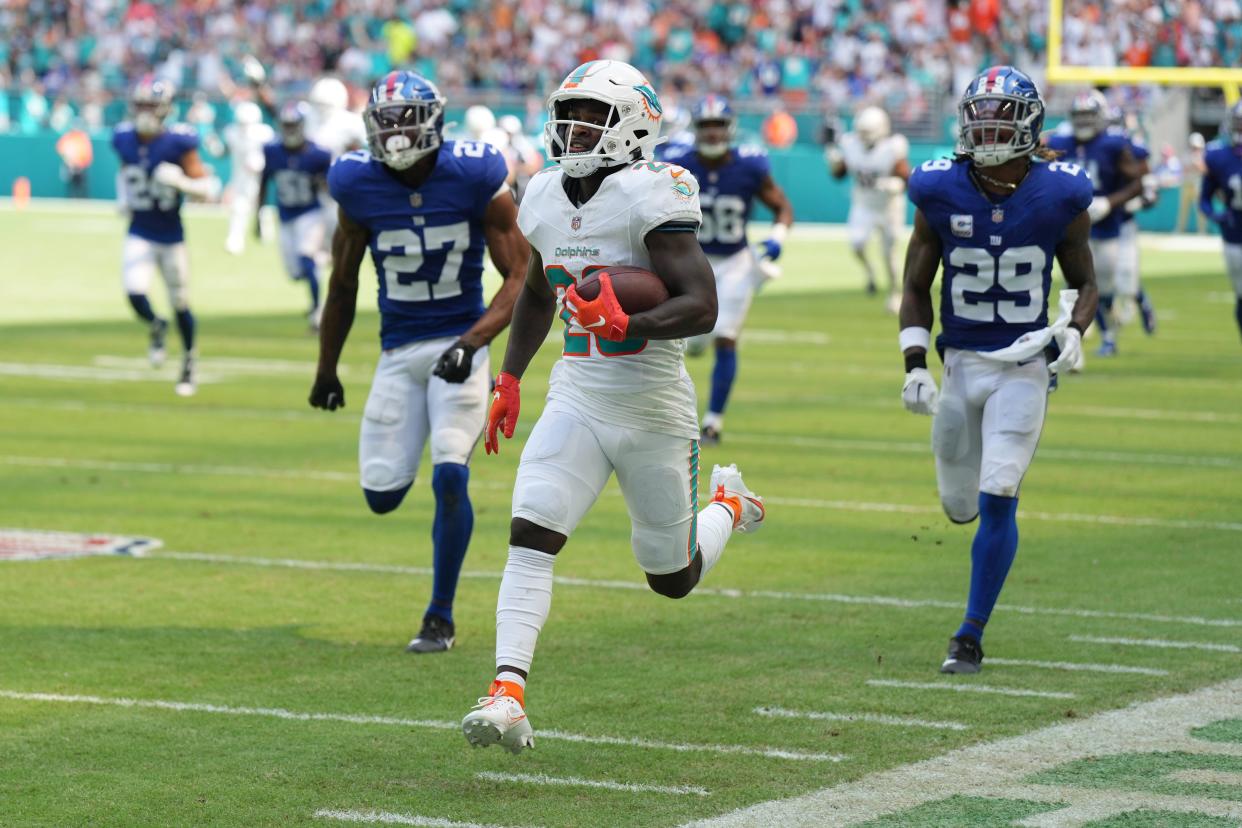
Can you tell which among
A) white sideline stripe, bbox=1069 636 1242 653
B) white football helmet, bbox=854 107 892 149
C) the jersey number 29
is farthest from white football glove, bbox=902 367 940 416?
white football helmet, bbox=854 107 892 149

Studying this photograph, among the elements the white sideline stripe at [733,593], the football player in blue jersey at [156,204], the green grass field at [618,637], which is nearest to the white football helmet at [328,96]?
the football player in blue jersey at [156,204]

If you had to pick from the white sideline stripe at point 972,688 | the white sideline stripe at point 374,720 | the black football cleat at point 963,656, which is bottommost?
the white sideline stripe at point 972,688

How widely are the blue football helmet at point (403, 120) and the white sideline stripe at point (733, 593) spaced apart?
5.84ft

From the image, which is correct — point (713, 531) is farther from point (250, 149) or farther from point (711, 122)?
point (250, 149)

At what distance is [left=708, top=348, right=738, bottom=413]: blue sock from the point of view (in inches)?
439

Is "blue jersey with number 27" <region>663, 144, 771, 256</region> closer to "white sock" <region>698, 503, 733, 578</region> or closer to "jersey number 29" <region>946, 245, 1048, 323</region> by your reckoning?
"jersey number 29" <region>946, 245, 1048, 323</region>

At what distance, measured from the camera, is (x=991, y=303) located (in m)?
6.29

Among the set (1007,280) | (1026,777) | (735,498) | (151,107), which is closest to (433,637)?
(735,498)

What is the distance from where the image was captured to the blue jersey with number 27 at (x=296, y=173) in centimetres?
1664

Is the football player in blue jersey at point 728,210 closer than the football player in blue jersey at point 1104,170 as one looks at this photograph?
Yes

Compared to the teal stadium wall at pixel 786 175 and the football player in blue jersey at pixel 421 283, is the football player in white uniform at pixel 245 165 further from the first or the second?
the football player in blue jersey at pixel 421 283

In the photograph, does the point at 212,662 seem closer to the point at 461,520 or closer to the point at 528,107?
the point at 461,520

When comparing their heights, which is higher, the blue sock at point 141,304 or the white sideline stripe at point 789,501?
the blue sock at point 141,304

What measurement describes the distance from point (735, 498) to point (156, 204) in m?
7.94
